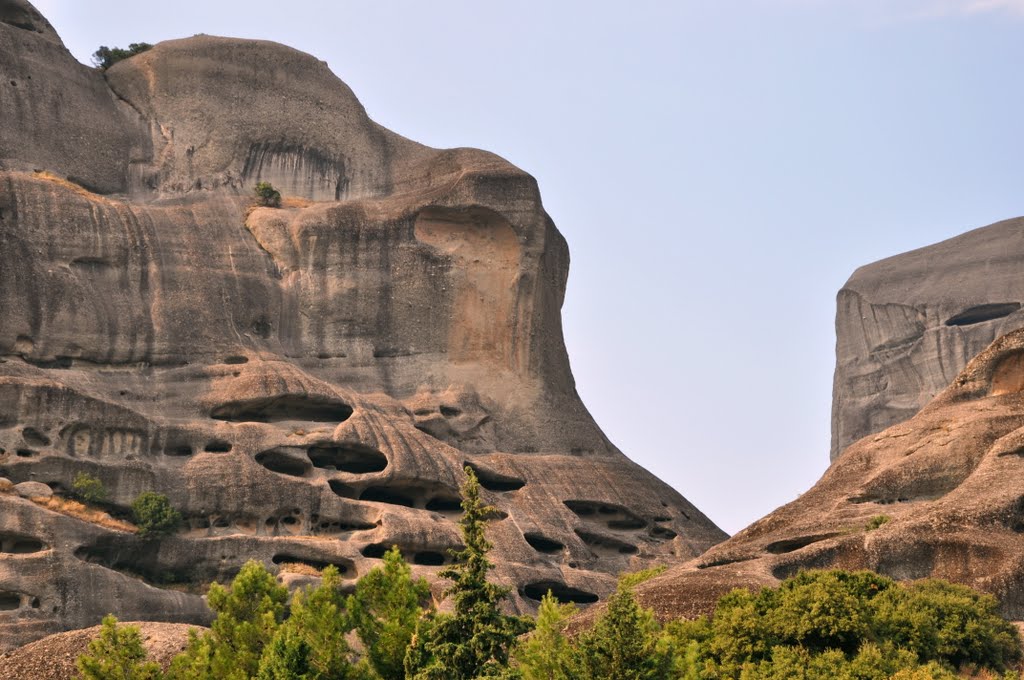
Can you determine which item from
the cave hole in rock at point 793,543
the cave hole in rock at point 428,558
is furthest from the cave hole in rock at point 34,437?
the cave hole in rock at point 793,543

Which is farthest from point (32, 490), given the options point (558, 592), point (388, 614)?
point (388, 614)

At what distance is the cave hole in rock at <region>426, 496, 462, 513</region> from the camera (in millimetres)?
65812

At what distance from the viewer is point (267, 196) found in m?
76.3

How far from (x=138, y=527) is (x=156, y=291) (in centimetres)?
1260

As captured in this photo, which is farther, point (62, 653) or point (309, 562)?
point (309, 562)

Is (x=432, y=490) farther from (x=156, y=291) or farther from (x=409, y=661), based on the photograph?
(x=409, y=661)

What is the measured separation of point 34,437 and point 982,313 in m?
51.9

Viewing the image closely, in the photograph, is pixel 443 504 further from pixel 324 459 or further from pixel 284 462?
pixel 284 462

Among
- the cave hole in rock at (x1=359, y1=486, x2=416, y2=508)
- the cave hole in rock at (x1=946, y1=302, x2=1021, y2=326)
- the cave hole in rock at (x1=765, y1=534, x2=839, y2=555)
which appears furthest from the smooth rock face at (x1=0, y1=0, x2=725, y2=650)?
the cave hole in rock at (x1=946, y1=302, x2=1021, y2=326)

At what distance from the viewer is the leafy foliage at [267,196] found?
7619 cm

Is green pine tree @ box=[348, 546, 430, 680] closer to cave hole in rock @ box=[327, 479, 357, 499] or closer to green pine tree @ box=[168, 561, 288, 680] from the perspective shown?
green pine tree @ box=[168, 561, 288, 680]

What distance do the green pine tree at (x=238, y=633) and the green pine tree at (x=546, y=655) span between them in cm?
604

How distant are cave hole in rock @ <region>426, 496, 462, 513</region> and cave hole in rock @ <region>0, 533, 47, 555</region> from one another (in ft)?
49.3

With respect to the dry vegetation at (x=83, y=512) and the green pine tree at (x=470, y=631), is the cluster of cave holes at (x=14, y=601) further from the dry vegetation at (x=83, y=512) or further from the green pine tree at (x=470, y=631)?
the green pine tree at (x=470, y=631)
